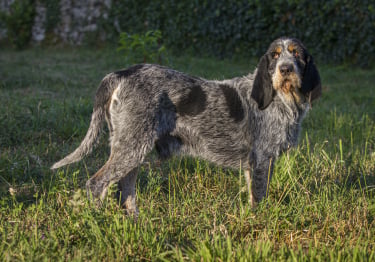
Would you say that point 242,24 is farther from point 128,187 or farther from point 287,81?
point 128,187

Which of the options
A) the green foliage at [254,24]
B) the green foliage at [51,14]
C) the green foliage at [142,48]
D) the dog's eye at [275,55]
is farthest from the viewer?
the green foliage at [51,14]

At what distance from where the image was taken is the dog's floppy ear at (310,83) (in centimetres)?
416

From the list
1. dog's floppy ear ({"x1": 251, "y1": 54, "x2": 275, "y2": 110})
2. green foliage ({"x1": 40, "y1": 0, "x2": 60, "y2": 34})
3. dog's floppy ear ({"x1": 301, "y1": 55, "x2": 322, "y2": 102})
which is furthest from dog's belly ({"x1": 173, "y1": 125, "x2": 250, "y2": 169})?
green foliage ({"x1": 40, "y1": 0, "x2": 60, "y2": 34})

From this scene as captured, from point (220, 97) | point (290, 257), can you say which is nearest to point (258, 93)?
point (220, 97)

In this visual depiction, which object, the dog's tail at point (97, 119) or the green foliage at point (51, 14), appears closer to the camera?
the dog's tail at point (97, 119)

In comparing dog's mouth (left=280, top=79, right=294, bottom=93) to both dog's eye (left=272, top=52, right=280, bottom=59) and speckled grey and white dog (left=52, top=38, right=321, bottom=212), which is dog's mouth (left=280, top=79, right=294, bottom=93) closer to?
speckled grey and white dog (left=52, top=38, right=321, bottom=212)

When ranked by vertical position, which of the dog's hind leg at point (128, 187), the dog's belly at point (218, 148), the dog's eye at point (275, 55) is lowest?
the dog's hind leg at point (128, 187)

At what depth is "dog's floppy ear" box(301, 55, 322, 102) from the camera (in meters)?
4.16

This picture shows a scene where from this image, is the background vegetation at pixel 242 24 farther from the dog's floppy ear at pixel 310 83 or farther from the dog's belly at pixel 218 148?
the dog's belly at pixel 218 148

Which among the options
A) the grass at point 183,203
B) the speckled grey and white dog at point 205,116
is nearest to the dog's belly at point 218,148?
the speckled grey and white dog at point 205,116

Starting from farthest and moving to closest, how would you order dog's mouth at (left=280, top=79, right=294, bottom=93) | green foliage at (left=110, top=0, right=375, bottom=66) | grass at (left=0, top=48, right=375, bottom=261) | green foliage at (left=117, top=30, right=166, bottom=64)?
1. green foliage at (left=110, top=0, right=375, bottom=66)
2. green foliage at (left=117, top=30, right=166, bottom=64)
3. dog's mouth at (left=280, top=79, right=294, bottom=93)
4. grass at (left=0, top=48, right=375, bottom=261)

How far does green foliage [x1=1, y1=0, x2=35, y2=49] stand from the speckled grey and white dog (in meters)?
12.0

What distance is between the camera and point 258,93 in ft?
13.8

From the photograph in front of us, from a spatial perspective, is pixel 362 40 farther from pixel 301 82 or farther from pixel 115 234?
pixel 115 234
